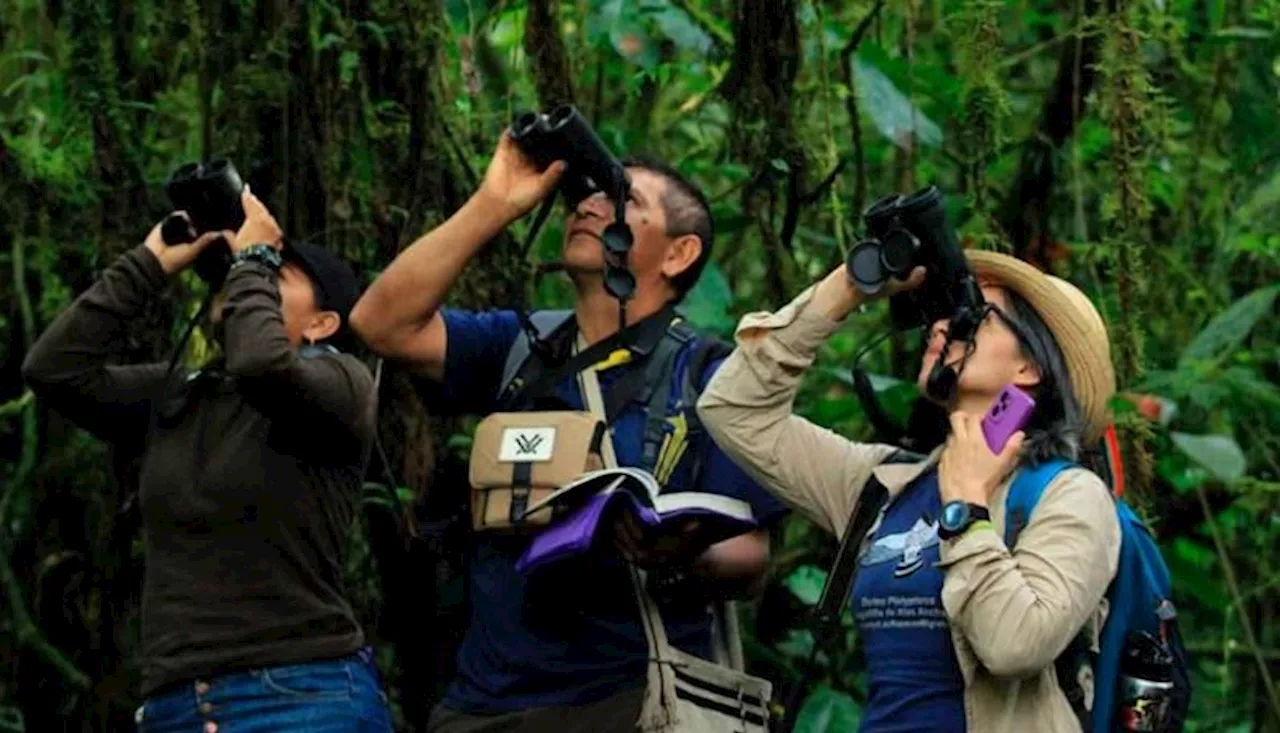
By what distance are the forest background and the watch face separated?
47.4 inches

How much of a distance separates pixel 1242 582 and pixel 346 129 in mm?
2791

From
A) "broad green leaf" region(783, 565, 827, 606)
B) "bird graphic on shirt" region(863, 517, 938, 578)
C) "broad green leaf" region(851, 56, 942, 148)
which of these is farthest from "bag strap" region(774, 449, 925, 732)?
"broad green leaf" region(783, 565, 827, 606)

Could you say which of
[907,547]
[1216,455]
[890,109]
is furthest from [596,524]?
[890,109]

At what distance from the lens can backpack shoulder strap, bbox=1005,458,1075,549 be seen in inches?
137

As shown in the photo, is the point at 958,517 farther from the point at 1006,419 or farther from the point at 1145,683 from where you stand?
the point at 1145,683

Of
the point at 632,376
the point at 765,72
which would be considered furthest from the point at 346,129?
the point at 632,376

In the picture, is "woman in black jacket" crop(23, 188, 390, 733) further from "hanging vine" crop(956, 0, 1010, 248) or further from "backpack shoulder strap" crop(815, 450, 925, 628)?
"hanging vine" crop(956, 0, 1010, 248)

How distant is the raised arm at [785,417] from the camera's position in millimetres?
3861

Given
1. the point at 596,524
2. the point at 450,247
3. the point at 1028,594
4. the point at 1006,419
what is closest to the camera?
the point at 1028,594

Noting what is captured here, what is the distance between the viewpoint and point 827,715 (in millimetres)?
4742

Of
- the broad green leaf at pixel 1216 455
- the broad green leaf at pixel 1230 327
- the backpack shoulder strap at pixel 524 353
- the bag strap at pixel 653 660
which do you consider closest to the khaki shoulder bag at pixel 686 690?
the bag strap at pixel 653 660

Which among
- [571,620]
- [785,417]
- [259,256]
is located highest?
[259,256]

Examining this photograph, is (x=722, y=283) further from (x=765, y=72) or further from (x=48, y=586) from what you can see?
(x=48, y=586)

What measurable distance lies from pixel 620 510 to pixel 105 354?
118cm
